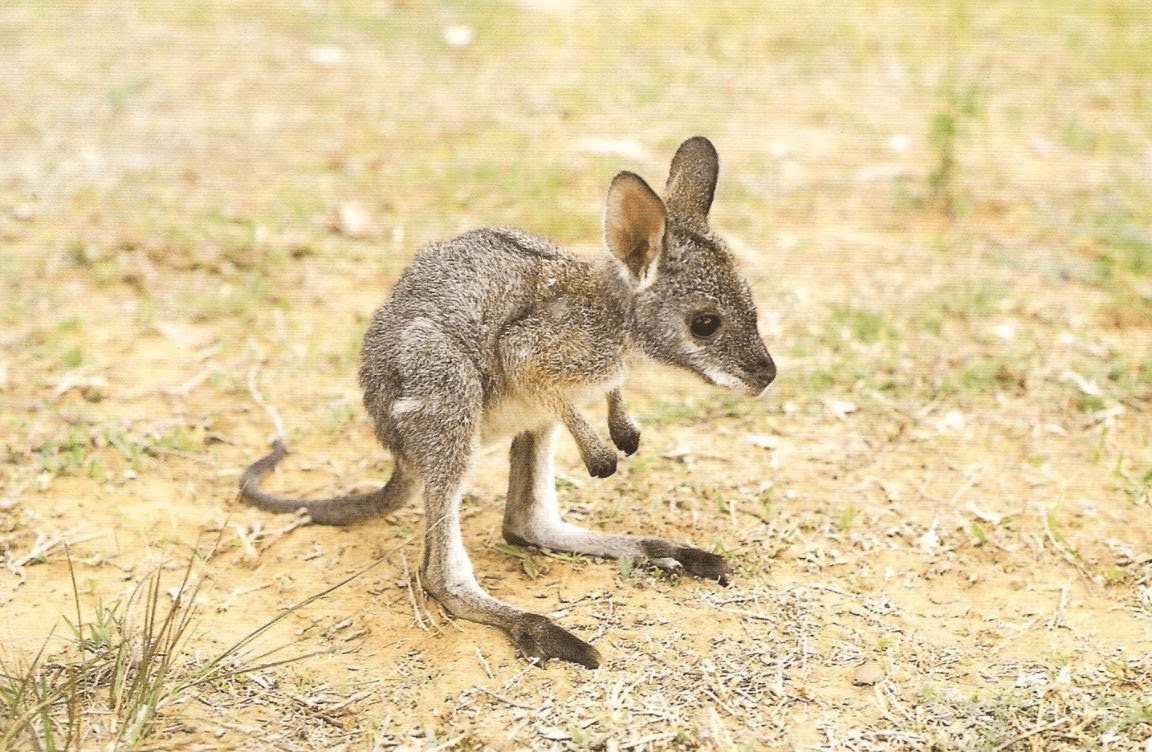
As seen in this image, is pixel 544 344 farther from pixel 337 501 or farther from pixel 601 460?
pixel 337 501

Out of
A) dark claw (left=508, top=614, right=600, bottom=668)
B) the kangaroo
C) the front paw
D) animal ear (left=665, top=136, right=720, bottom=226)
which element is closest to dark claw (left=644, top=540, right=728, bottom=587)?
the kangaroo

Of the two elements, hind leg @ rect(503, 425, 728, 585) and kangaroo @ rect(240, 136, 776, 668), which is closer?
kangaroo @ rect(240, 136, 776, 668)

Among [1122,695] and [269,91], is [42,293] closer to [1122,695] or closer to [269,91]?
[269,91]

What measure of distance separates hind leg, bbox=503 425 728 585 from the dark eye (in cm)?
60

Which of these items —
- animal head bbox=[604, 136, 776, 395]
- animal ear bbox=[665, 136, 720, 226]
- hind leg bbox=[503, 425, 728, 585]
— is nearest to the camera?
animal head bbox=[604, 136, 776, 395]

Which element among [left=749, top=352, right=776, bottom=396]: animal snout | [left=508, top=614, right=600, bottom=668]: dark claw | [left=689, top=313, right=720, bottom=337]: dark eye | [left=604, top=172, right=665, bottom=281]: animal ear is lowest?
[left=508, top=614, right=600, bottom=668]: dark claw

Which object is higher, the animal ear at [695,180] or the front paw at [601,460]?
the animal ear at [695,180]

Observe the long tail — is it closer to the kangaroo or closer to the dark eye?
the kangaroo

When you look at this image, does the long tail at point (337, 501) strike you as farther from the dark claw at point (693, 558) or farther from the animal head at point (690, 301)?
the animal head at point (690, 301)

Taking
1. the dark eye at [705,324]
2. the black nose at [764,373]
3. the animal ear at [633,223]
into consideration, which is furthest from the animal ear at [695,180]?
the black nose at [764,373]

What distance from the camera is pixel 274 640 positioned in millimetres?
3465

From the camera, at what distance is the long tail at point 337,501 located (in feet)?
12.6

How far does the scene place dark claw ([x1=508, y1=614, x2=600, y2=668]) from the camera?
128 inches

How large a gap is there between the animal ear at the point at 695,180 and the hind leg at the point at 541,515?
0.82 meters
